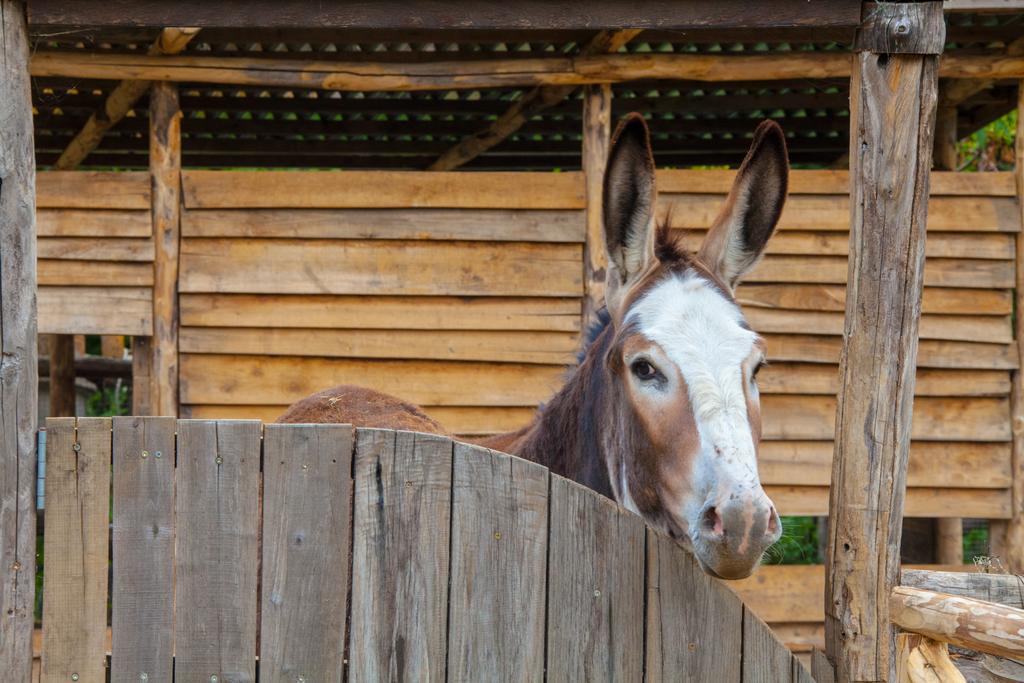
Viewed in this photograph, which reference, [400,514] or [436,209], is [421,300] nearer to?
[436,209]

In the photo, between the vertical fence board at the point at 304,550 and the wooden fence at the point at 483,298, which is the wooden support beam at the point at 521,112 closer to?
the wooden fence at the point at 483,298

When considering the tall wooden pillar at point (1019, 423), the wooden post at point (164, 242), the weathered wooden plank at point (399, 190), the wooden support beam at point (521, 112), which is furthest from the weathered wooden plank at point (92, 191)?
the tall wooden pillar at point (1019, 423)

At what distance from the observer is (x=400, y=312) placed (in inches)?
255

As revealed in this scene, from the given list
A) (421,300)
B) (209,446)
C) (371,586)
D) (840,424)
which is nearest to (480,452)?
(371,586)

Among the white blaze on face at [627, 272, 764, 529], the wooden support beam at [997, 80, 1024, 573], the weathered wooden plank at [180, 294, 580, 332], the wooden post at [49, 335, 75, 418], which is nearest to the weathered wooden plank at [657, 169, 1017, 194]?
the wooden support beam at [997, 80, 1024, 573]

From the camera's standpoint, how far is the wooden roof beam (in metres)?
5.76

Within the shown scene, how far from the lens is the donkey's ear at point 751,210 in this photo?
291cm

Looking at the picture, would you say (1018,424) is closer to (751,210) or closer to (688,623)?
(751,210)

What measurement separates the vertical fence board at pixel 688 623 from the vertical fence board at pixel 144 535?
125 centimetres

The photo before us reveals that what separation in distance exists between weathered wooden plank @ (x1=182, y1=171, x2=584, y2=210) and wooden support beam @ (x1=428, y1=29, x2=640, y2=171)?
2.08ft

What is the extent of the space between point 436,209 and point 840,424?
401cm

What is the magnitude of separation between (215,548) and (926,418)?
209 inches

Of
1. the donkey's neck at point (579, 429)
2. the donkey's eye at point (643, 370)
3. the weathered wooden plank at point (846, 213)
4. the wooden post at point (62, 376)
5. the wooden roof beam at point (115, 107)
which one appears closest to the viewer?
the donkey's eye at point (643, 370)

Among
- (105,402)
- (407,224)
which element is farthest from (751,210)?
(105,402)
